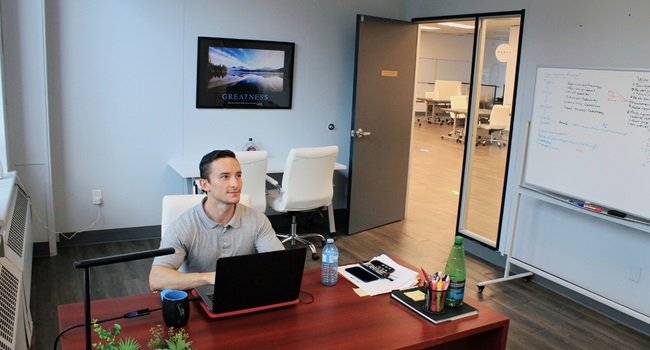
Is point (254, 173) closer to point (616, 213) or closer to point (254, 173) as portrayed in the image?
point (254, 173)

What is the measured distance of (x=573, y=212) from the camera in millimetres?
4016

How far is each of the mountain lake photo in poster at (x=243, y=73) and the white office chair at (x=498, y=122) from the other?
5.41m

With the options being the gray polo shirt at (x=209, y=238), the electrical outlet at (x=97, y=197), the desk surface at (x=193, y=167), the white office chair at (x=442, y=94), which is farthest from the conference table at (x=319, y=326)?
the white office chair at (x=442, y=94)

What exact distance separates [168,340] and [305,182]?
3.02 metres

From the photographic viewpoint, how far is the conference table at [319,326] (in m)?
1.77

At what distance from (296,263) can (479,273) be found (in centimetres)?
295

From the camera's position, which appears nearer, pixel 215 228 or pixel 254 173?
pixel 215 228

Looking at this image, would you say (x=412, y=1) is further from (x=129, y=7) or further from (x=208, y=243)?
(x=208, y=243)

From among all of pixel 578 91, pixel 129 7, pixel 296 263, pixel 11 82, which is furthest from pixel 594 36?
pixel 11 82

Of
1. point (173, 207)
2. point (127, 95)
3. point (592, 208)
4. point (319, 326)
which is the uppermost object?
point (127, 95)

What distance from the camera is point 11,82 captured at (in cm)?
408

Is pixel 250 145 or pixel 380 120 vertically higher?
pixel 380 120

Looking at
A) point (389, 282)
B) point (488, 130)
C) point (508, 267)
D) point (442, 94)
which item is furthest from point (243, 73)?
point (442, 94)

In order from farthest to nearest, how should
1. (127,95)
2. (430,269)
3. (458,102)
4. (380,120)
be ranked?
1. (458,102)
2. (380,120)
3. (127,95)
4. (430,269)
